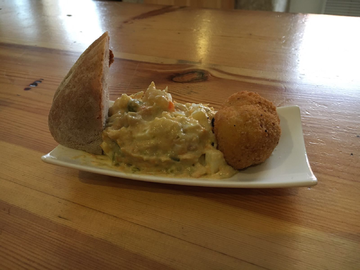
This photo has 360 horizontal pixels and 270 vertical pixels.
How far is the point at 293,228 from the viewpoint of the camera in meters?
1.14

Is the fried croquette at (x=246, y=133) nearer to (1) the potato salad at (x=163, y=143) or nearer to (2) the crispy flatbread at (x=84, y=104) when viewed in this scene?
(1) the potato salad at (x=163, y=143)

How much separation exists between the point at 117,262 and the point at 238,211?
511 mm

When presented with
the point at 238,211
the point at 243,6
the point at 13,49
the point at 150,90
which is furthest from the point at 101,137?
the point at 243,6

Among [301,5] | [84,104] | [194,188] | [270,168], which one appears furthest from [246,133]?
[301,5]

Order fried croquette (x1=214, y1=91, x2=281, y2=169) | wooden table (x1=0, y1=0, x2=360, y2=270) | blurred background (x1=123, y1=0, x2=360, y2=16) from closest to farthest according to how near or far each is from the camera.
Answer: wooden table (x1=0, y1=0, x2=360, y2=270) → fried croquette (x1=214, y1=91, x2=281, y2=169) → blurred background (x1=123, y1=0, x2=360, y2=16)

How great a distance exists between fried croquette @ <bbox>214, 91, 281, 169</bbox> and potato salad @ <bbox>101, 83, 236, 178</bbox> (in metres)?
0.05

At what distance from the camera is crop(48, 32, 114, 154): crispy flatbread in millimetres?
1281

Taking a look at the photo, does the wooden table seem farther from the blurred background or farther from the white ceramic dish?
the blurred background

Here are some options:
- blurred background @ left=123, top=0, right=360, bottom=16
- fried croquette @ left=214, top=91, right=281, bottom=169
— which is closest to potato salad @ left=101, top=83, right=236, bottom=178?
fried croquette @ left=214, top=91, right=281, bottom=169

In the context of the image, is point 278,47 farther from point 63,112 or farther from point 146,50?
point 63,112

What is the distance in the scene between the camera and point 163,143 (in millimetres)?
1255

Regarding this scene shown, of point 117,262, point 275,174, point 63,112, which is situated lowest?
point 117,262

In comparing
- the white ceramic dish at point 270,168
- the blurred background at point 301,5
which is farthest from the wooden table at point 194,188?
the blurred background at point 301,5

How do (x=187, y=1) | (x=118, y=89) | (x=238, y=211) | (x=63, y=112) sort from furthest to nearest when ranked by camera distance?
1. (x=187, y=1)
2. (x=118, y=89)
3. (x=63, y=112)
4. (x=238, y=211)
